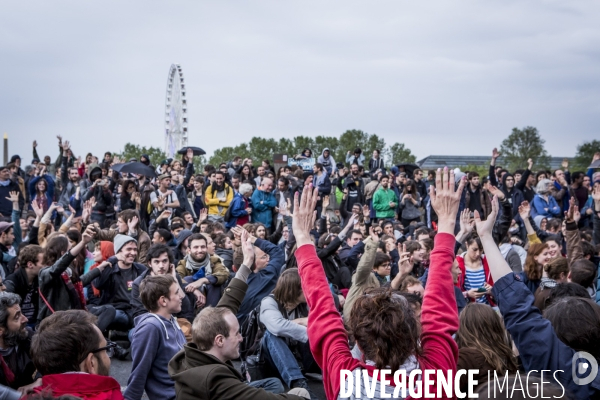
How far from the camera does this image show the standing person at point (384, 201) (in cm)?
1595

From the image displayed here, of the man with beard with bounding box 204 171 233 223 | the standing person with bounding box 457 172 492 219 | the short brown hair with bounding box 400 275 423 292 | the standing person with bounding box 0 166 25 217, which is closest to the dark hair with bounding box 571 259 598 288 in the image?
the short brown hair with bounding box 400 275 423 292

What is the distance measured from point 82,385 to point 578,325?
253 cm

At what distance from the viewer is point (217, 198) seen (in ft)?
46.2

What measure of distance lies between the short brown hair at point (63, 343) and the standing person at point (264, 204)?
35.5ft

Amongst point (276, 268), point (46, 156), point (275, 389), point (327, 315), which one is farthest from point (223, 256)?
point (46, 156)

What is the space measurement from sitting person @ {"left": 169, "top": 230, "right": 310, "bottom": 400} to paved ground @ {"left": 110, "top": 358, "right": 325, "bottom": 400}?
2.39 metres

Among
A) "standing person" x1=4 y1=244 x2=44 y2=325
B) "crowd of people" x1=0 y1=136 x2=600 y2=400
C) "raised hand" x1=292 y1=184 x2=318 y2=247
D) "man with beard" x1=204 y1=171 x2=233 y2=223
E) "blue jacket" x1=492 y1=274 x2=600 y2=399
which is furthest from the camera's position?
"man with beard" x1=204 y1=171 x2=233 y2=223

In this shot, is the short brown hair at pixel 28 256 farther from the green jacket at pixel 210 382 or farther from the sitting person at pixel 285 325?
the green jacket at pixel 210 382

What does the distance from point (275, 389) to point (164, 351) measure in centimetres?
121

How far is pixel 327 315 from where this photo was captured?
2.70 meters

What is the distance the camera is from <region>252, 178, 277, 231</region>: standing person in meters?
14.2

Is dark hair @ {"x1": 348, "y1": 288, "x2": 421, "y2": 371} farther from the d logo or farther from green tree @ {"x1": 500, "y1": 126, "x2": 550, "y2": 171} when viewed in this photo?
green tree @ {"x1": 500, "y1": 126, "x2": 550, "y2": 171}

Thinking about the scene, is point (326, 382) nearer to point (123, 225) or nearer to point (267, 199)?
point (123, 225)

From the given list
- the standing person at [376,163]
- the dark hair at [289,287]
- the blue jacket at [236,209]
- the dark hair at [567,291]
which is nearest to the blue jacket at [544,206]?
the standing person at [376,163]
